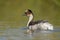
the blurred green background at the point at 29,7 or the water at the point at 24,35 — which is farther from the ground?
the blurred green background at the point at 29,7

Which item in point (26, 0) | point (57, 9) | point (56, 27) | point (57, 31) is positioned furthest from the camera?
point (26, 0)

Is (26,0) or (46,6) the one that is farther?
(26,0)

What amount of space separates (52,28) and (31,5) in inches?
367

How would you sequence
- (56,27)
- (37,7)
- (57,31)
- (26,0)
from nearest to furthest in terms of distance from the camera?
1. (57,31)
2. (56,27)
3. (37,7)
4. (26,0)

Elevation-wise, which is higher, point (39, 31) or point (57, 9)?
point (57, 9)

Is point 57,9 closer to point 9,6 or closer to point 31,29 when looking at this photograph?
point 9,6

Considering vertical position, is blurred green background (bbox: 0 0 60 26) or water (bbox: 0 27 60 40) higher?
blurred green background (bbox: 0 0 60 26)

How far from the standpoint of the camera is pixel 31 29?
591 inches

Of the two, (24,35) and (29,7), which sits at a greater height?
(29,7)

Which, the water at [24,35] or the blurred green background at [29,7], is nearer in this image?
the water at [24,35]

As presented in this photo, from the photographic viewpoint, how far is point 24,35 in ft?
43.2

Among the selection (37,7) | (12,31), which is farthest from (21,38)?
(37,7)

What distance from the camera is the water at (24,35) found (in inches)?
491

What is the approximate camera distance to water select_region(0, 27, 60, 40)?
12461 millimetres
